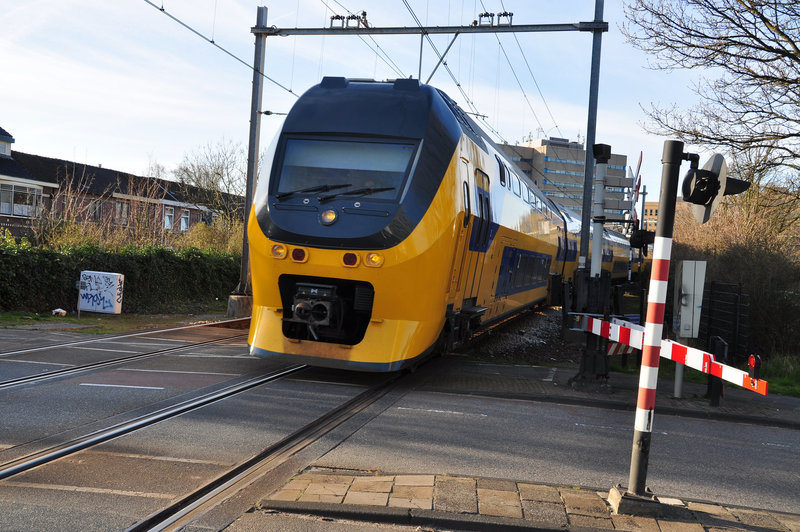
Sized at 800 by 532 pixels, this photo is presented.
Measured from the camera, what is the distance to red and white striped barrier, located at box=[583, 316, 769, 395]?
20.7 ft

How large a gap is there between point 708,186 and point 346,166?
15.3 ft

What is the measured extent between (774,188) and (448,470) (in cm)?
1459

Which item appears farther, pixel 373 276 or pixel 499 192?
pixel 499 192

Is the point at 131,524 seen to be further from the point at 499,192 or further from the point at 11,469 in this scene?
the point at 499,192

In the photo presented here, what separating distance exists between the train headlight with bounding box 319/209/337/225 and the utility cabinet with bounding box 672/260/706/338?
4788 mm

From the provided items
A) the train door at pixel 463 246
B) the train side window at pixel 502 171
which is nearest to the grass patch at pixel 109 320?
the train door at pixel 463 246

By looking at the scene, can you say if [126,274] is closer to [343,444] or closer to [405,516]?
[343,444]

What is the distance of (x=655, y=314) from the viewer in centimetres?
479

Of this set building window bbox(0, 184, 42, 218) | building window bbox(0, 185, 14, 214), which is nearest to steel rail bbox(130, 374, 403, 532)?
building window bbox(0, 184, 42, 218)

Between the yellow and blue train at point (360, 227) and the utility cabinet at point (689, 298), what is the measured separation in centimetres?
301

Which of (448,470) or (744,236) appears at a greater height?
(744,236)

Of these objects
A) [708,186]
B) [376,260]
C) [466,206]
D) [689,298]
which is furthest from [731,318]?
[708,186]

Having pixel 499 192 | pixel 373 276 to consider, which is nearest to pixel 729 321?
pixel 499 192

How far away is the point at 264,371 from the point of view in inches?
374
